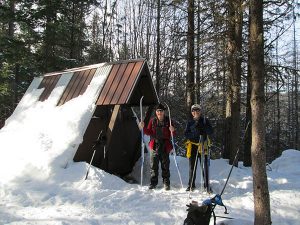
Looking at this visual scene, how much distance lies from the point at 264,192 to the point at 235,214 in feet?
3.78

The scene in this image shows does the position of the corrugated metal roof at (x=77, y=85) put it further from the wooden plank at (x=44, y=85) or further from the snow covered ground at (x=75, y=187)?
the wooden plank at (x=44, y=85)

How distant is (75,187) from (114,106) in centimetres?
242

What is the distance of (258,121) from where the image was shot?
209 inches

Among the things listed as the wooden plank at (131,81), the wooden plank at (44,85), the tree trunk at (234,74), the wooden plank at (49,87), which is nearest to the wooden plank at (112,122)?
the wooden plank at (131,81)

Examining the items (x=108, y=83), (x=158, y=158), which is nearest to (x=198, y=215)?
(x=158, y=158)

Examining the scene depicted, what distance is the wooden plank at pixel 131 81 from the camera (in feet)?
29.5

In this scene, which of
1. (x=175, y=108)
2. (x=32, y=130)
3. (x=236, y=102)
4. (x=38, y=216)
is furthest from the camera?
(x=175, y=108)

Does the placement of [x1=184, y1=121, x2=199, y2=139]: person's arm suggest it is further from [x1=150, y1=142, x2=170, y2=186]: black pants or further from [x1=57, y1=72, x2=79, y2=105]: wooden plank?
[x1=57, y1=72, x2=79, y2=105]: wooden plank

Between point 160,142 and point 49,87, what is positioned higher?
point 49,87

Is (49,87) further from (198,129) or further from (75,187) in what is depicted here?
(198,129)

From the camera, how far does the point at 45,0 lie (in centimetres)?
1677

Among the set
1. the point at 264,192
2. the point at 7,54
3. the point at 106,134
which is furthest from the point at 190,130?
the point at 7,54

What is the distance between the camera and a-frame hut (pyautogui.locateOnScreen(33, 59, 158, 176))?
9.28 m

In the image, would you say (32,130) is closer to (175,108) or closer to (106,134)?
(106,134)
